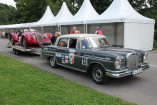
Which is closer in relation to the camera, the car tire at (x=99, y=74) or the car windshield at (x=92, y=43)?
the car tire at (x=99, y=74)

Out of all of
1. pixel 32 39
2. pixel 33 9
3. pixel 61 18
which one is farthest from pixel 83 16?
pixel 33 9

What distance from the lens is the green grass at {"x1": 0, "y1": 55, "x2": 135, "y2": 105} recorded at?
377 centimetres

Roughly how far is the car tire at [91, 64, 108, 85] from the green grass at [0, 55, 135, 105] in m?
0.70

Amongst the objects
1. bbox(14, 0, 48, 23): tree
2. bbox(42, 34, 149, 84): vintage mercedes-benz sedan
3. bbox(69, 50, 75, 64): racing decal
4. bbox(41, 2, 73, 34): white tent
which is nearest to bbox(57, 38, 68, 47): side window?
bbox(42, 34, 149, 84): vintage mercedes-benz sedan

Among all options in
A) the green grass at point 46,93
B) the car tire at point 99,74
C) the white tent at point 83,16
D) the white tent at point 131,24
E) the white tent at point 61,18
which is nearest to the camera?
the green grass at point 46,93

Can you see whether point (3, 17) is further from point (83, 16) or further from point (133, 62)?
point (133, 62)

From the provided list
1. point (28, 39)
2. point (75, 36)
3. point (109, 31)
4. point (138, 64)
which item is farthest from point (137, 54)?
point (109, 31)

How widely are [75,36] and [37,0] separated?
141 feet

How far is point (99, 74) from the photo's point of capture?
5.28 m

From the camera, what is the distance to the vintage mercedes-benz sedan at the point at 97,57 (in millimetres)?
4738

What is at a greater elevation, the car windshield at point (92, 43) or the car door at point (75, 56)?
the car windshield at point (92, 43)

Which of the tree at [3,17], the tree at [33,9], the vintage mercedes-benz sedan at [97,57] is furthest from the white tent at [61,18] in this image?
the tree at [3,17]

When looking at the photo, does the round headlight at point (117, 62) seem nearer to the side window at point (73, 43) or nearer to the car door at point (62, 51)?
the side window at point (73, 43)

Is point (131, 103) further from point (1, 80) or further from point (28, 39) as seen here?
point (28, 39)
